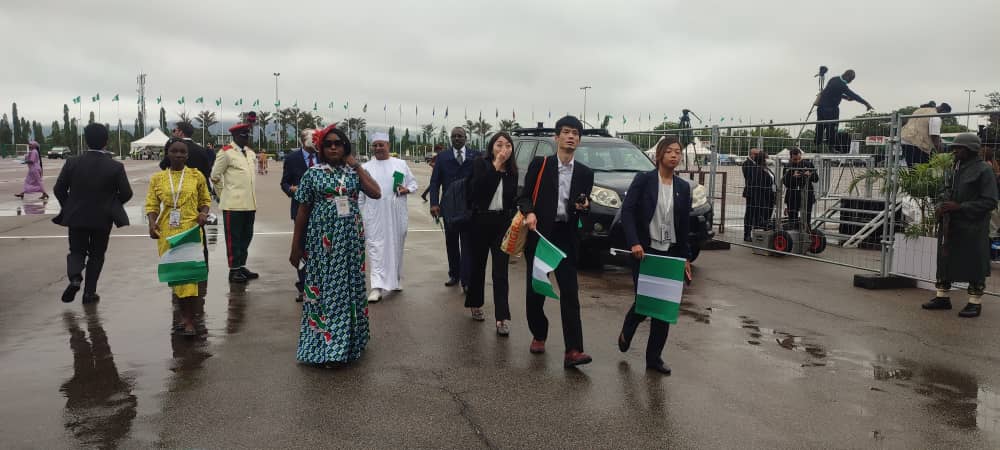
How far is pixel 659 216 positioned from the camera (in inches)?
222

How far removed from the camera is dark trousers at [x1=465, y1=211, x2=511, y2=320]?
21.3 feet

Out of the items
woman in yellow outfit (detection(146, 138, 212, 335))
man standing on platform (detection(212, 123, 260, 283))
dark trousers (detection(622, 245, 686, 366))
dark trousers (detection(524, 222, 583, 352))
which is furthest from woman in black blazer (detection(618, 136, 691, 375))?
man standing on platform (detection(212, 123, 260, 283))

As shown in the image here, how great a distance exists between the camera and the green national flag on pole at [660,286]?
217 inches

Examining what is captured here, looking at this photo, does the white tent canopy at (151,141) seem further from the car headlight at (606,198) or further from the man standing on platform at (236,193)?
the car headlight at (606,198)

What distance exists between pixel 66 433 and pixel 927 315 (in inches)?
304

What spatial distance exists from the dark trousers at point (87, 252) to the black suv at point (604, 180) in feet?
16.3

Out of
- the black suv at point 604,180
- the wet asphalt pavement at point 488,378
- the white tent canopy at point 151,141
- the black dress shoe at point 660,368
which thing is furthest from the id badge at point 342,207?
the white tent canopy at point 151,141

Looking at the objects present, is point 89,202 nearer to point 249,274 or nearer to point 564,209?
point 249,274

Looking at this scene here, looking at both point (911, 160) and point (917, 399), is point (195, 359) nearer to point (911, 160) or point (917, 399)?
point (917, 399)

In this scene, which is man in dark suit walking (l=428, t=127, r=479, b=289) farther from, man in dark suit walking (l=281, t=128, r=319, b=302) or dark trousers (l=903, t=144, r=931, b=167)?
dark trousers (l=903, t=144, r=931, b=167)

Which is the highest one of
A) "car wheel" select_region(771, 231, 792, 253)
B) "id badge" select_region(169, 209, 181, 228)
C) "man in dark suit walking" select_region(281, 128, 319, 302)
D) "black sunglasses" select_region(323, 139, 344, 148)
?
"black sunglasses" select_region(323, 139, 344, 148)

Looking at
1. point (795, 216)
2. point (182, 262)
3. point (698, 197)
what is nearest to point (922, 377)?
point (698, 197)

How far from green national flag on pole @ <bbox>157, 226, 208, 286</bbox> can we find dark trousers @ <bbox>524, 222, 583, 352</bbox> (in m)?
2.78

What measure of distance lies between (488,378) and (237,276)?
4.87m
